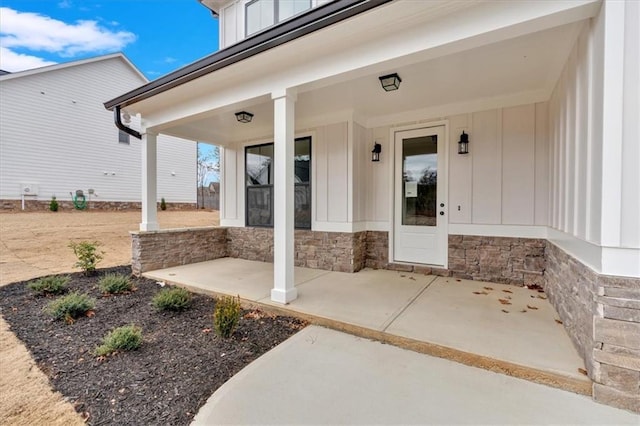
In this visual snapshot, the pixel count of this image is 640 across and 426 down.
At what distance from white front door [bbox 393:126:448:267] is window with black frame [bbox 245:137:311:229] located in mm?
1638

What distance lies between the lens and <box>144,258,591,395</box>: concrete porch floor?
2.17 meters

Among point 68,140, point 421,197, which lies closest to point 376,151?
point 421,197

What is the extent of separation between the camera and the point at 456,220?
14.6 feet

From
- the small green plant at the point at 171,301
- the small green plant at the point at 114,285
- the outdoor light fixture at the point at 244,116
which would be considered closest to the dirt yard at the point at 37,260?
the small green plant at the point at 114,285

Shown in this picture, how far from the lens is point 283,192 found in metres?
3.38

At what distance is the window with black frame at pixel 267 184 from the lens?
5.43 m

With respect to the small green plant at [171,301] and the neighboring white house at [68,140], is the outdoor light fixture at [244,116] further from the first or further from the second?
the neighboring white house at [68,140]

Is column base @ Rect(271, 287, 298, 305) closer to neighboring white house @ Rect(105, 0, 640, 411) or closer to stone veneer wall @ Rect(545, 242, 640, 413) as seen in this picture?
neighboring white house @ Rect(105, 0, 640, 411)

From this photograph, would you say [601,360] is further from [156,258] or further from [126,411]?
[156,258]

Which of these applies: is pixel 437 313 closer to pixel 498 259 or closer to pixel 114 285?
pixel 498 259

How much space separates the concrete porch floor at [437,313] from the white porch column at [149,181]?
96 cm

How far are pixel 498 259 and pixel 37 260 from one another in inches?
347

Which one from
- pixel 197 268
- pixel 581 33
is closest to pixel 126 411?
pixel 197 268

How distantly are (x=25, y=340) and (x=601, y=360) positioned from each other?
4.75 metres
